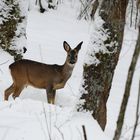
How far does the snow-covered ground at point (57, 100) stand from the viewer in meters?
6.65

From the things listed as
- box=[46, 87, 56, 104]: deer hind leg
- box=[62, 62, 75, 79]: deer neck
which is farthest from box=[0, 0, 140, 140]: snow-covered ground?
box=[62, 62, 75, 79]: deer neck

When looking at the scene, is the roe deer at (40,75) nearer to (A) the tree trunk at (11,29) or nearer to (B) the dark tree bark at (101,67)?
(A) the tree trunk at (11,29)

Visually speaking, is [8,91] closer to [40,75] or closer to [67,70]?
[40,75]

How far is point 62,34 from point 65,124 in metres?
14.5

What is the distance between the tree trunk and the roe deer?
1.86 meters

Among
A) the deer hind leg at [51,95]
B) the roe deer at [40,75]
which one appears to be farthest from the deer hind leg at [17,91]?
the deer hind leg at [51,95]

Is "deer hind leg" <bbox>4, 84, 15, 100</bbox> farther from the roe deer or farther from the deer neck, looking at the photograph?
the deer neck

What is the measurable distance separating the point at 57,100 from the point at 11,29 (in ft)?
7.86

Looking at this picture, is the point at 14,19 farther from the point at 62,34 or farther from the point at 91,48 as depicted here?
the point at 62,34

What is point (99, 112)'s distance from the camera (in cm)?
830

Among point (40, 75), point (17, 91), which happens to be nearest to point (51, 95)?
point (40, 75)

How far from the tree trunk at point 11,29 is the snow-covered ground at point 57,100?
0.73 feet

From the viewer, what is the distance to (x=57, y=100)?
11.7 m

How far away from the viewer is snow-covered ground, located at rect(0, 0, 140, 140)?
21.8 feet
